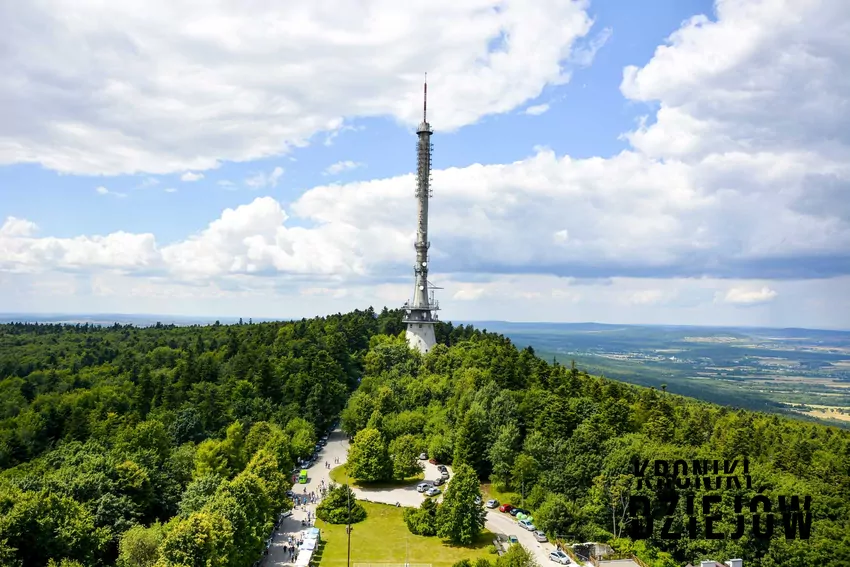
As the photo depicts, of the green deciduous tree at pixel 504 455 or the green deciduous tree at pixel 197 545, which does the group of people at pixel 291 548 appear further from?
the green deciduous tree at pixel 504 455

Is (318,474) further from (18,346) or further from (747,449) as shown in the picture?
(18,346)

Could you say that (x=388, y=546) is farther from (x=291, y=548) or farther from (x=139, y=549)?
(x=139, y=549)

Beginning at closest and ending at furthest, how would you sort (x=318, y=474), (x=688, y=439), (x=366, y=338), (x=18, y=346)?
(x=688, y=439)
(x=318, y=474)
(x=366, y=338)
(x=18, y=346)

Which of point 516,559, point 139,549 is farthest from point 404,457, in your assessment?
point 139,549

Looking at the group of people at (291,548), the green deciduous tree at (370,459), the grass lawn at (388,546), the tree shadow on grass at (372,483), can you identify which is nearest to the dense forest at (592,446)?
the green deciduous tree at (370,459)

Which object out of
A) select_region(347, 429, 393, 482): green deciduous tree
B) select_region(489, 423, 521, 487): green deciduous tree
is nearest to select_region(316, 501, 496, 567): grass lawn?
select_region(347, 429, 393, 482): green deciduous tree

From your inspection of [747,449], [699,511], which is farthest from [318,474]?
[747,449]
